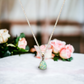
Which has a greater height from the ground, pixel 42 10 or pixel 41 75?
pixel 42 10

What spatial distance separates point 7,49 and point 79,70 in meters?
0.52

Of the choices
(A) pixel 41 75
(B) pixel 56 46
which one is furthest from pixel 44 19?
(A) pixel 41 75

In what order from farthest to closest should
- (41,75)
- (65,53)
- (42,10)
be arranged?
1. (42,10)
2. (65,53)
3. (41,75)

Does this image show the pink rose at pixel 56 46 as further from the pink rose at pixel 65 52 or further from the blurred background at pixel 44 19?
the blurred background at pixel 44 19

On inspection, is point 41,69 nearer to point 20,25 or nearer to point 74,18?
point 20,25

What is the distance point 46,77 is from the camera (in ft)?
1.53

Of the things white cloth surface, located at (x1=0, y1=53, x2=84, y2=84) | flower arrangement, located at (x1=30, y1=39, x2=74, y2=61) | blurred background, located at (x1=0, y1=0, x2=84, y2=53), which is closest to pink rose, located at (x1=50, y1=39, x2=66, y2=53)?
flower arrangement, located at (x1=30, y1=39, x2=74, y2=61)

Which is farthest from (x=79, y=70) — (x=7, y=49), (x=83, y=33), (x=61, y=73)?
(x=83, y=33)

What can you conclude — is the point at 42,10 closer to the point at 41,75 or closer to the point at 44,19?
→ the point at 44,19

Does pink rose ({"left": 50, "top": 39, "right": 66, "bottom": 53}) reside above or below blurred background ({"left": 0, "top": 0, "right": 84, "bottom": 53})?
below

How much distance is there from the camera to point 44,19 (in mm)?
1292

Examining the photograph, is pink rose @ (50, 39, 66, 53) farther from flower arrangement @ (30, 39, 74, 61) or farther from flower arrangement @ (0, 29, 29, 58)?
flower arrangement @ (0, 29, 29, 58)

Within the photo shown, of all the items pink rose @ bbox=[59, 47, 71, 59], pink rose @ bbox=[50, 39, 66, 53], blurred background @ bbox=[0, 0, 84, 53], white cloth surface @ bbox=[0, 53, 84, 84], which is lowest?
white cloth surface @ bbox=[0, 53, 84, 84]

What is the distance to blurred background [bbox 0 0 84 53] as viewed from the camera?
1233mm
